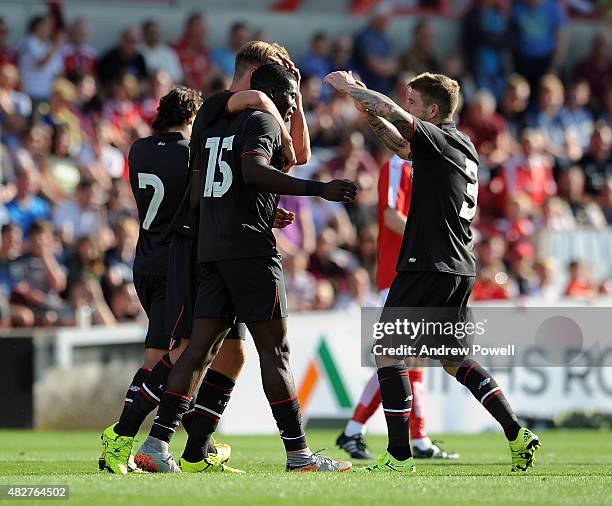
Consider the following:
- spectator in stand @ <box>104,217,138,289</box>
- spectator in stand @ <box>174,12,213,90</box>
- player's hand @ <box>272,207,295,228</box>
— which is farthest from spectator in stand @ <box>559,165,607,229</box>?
player's hand @ <box>272,207,295,228</box>

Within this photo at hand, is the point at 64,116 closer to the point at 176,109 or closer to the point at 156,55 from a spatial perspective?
the point at 156,55

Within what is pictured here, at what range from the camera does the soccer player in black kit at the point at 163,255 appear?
8.47 metres

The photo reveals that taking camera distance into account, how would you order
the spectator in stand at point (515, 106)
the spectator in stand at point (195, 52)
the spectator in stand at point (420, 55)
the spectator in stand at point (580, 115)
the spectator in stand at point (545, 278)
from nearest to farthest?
the spectator in stand at point (545, 278) < the spectator in stand at point (195, 52) < the spectator in stand at point (515, 106) < the spectator in stand at point (420, 55) < the spectator in stand at point (580, 115)

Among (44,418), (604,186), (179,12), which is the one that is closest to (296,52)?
(179,12)

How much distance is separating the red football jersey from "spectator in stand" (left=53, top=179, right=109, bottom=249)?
6495mm

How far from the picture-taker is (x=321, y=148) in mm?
19125

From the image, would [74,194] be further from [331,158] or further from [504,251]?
[504,251]

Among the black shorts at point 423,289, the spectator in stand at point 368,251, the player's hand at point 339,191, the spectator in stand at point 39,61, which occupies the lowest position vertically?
the spectator in stand at point 368,251

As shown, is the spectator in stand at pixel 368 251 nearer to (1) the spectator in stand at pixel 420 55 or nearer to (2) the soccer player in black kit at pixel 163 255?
(1) the spectator in stand at pixel 420 55

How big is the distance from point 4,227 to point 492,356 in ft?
18.4

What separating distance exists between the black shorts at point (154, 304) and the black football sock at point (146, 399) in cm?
31

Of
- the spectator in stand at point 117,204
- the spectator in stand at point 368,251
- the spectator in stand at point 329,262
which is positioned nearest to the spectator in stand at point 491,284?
the spectator in stand at point 368,251

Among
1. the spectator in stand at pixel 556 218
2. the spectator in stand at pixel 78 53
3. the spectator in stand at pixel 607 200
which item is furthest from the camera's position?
the spectator in stand at pixel 607 200

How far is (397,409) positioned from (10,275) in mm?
7800
